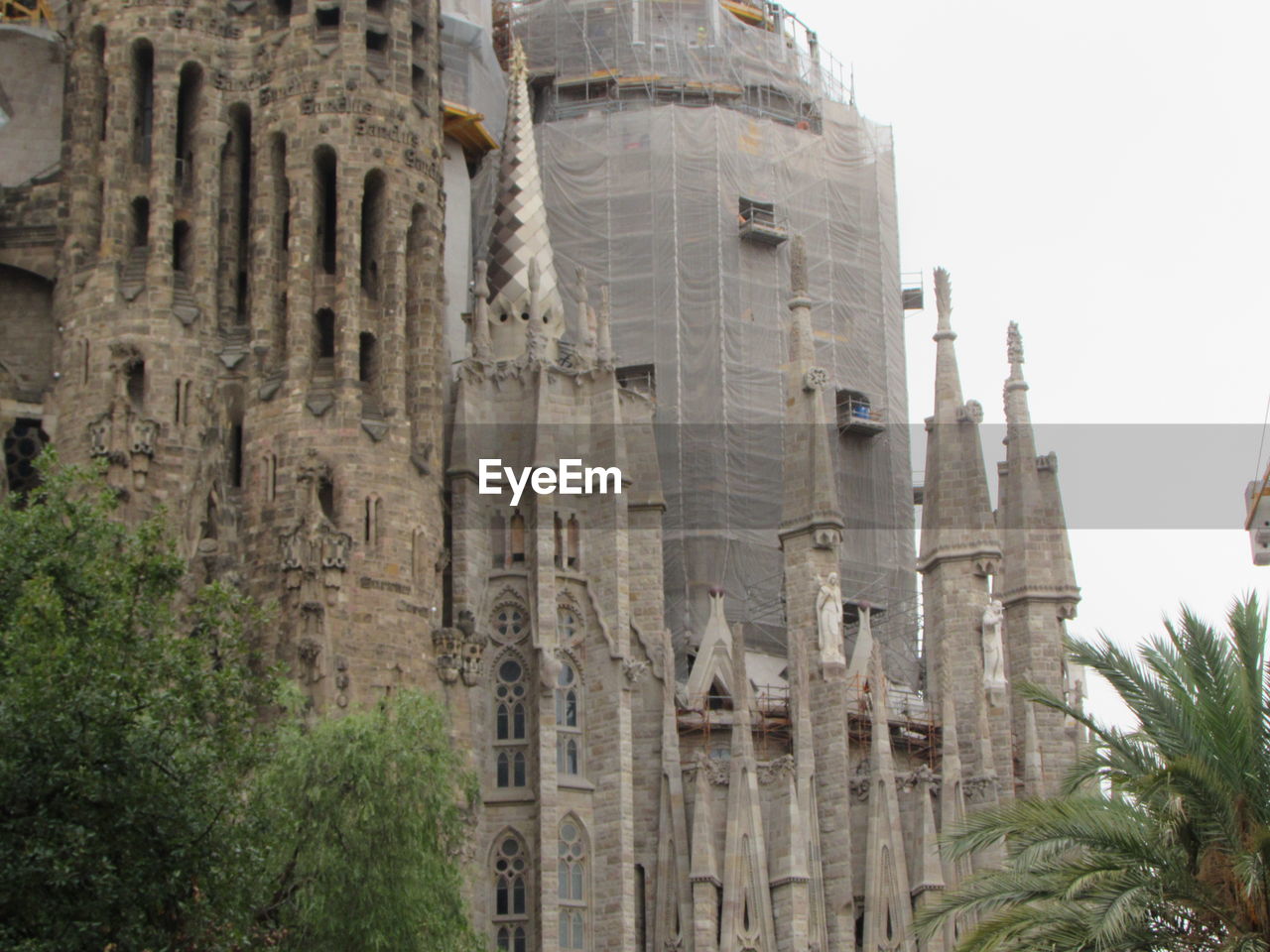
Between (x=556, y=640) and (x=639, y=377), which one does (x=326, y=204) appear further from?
(x=639, y=377)

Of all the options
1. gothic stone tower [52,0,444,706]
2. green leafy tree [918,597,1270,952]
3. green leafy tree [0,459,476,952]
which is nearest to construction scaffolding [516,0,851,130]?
gothic stone tower [52,0,444,706]

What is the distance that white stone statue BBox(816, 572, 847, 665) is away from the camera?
47.3m

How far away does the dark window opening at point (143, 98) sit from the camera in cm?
4550

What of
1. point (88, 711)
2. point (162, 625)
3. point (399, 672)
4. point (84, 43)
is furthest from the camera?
point (84, 43)

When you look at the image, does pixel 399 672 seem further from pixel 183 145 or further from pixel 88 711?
pixel 88 711

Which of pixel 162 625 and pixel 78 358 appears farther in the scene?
pixel 78 358

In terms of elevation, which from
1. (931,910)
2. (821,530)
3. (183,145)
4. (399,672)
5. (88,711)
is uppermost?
(183,145)

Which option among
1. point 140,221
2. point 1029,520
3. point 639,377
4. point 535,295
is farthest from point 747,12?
point 140,221

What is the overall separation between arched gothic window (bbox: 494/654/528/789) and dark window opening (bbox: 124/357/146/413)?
26.3ft

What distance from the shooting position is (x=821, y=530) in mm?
48438

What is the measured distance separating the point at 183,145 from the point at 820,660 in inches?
611

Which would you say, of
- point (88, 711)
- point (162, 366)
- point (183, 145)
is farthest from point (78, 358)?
point (88, 711)

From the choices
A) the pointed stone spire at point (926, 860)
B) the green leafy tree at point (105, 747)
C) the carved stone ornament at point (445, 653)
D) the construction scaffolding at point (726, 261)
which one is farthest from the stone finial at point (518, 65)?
the green leafy tree at point (105, 747)

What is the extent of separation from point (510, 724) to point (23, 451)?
10.1 m
